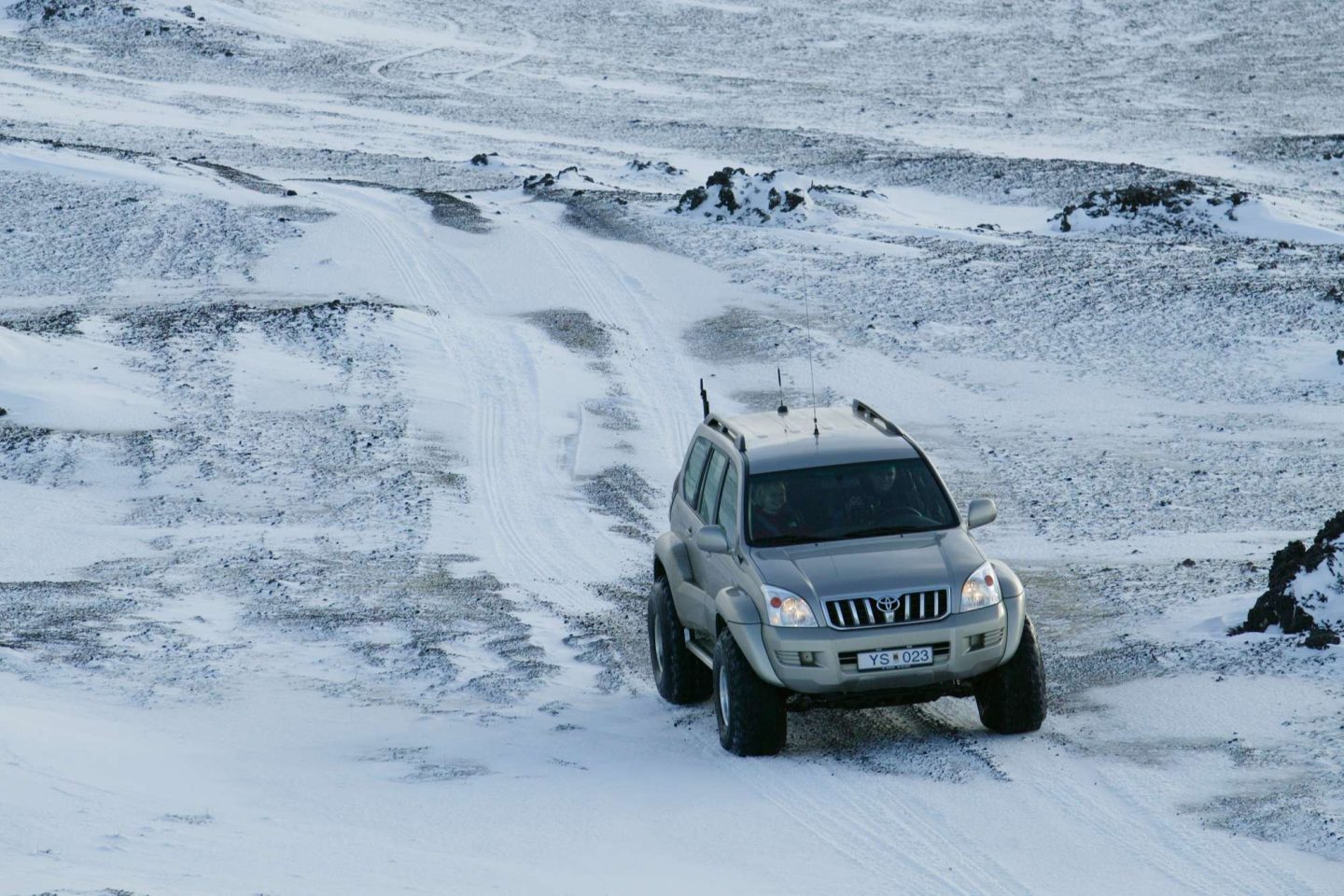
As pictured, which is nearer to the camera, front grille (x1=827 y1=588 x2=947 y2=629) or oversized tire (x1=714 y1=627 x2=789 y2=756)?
front grille (x1=827 y1=588 x2=947 y2=629)

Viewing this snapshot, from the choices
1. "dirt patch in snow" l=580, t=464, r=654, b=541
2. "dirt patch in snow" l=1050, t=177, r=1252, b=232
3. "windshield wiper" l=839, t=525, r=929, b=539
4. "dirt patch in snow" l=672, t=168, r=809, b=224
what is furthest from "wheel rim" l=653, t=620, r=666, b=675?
"dirt patch in snow" l=1050, t=177, r=1252, b=232

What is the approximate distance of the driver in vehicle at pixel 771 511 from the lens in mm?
10180

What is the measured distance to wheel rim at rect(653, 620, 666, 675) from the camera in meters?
11.1

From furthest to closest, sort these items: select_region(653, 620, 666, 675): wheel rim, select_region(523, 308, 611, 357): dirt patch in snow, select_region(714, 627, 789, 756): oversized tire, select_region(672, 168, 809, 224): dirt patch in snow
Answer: select_region(672, 168, 809, 224): dirt patch in snow
select_region(523, 308, 611, 357): dirt patch in snow
select_region(653, 620, 666, 675): wheel rim
select_region(714, 627, 789, 756): oversized tire

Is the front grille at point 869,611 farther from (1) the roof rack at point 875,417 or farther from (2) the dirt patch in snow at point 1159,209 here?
(2) the dirt patch in snow at point 1159,209

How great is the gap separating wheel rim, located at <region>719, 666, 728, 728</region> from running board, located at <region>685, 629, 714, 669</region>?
0.26 m

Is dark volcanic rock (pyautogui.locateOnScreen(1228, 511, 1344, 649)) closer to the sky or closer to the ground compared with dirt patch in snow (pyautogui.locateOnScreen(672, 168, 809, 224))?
closer to the ground

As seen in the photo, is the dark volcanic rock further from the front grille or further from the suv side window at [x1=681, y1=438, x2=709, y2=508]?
the suv side window at [x1=681, y1=438, x2=709, y2=508]

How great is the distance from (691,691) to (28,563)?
662 cm

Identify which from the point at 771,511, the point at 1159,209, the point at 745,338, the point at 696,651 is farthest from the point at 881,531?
the point at 1159,209

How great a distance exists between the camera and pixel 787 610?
9469mm

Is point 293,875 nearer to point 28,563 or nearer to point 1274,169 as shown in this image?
point 28,563

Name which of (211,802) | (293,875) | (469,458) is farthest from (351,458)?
(293,875)

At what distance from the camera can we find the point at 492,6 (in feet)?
263
